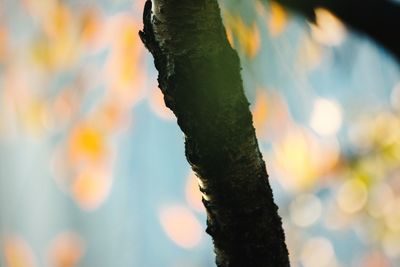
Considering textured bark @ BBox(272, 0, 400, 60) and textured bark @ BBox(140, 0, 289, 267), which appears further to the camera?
textured bark @ BBox(272, 0, 400, 60)

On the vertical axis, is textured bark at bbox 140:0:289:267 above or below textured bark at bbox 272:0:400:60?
below

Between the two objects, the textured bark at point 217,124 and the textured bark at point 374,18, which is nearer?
the textured bark at point 217,124

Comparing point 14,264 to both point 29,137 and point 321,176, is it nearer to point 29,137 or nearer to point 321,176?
point 29,137

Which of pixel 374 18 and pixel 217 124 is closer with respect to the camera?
pixel 217 124

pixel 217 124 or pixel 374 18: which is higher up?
pixel 374 18

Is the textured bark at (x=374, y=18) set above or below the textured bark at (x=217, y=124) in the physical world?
above

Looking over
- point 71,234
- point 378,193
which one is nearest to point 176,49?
point 71,234
